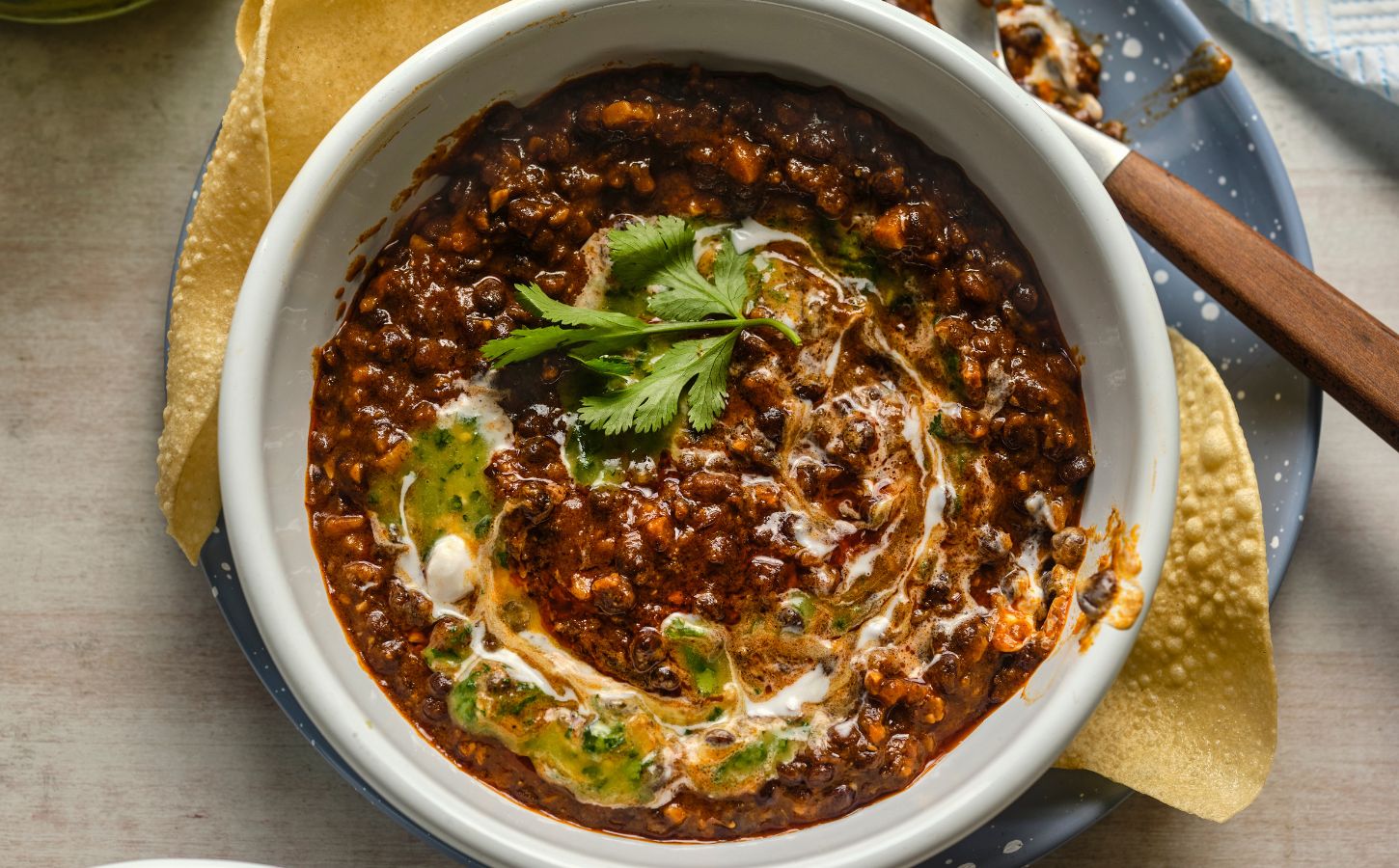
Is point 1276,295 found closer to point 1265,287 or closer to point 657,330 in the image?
point 1265,287

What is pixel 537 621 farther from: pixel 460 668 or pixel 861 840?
pixel 861 840

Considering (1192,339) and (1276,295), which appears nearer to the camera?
(1276,295)

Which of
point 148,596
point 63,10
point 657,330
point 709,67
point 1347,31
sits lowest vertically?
point 148,596

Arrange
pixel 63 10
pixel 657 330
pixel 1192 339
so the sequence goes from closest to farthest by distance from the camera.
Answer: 1. pixel 657 330
2. pixel 1192 339
3. pixel 63 10

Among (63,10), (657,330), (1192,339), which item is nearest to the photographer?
(657,330)

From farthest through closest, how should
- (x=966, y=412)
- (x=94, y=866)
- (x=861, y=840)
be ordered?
1. (x=94, y=866)
2. (x=966, y=412)
3. (x=861, y=840)

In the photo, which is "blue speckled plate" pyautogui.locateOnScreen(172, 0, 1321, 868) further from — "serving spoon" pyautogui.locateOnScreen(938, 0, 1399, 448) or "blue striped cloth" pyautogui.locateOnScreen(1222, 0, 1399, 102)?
"blue striped cloth" pyautogui.locateOnScreen(1222, 0, 1399, 102)

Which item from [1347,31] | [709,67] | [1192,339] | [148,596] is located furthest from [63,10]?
[1347,31]

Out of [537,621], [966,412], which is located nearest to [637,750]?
[537,621]
